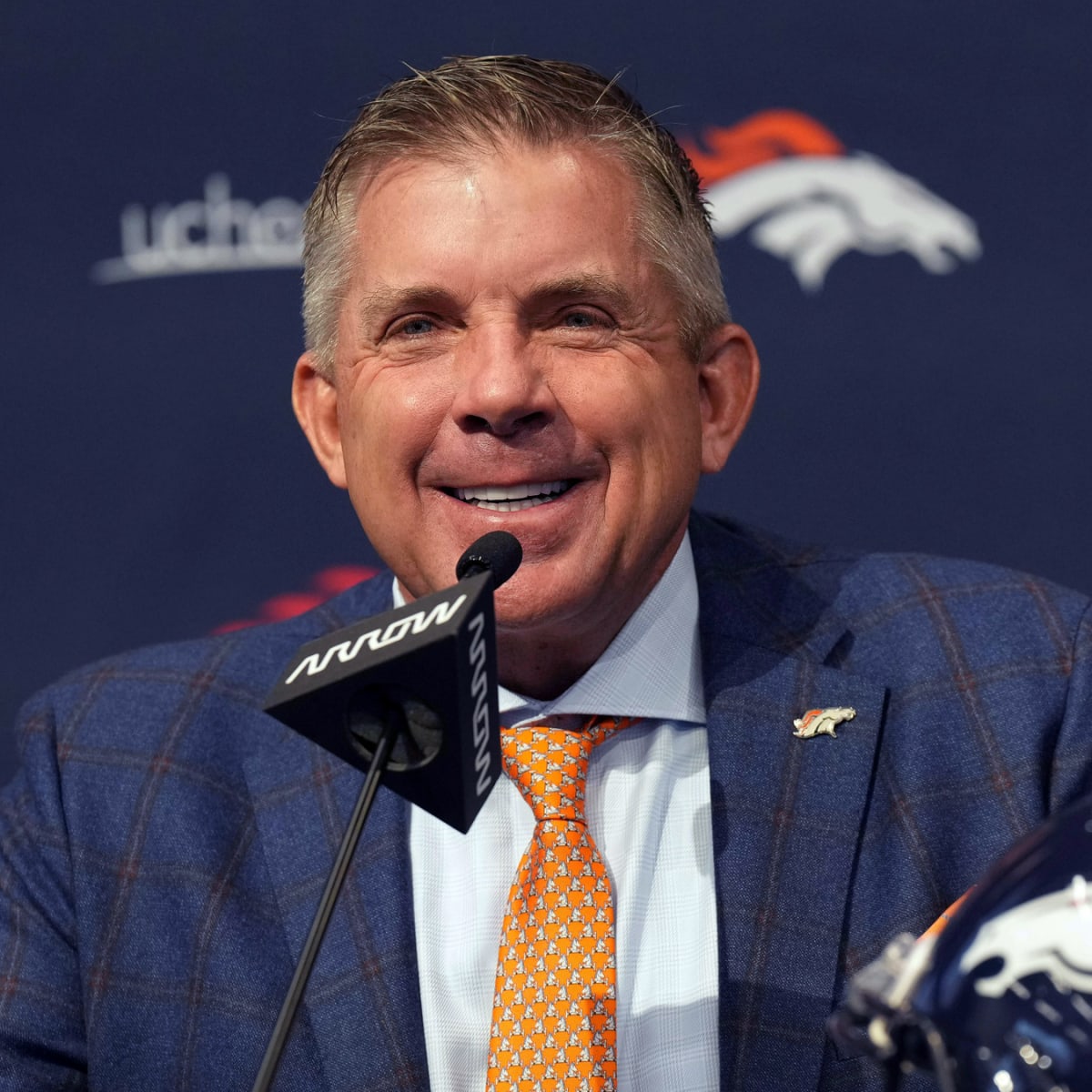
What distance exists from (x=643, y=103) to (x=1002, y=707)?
3.05 feet

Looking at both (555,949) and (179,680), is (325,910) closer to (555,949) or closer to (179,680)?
(555,949)

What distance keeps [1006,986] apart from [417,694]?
1.47 feet

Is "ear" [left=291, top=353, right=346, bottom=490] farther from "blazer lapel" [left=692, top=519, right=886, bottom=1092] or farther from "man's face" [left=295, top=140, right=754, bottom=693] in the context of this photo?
"blazer lapel" [left=692, top=519, right=886, bottom=1092]

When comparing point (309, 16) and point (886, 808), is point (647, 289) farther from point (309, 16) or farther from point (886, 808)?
point (309, 16)

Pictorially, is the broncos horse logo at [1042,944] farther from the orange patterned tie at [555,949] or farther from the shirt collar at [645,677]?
the shirt collar at [645,677]

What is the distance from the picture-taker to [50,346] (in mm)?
2344

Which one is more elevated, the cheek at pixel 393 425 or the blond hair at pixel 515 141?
the blond hair at pixel 515 141

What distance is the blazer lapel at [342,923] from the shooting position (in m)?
1.74

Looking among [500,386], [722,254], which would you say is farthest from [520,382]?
[722,254]

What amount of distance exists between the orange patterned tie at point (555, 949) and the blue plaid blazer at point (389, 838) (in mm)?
126

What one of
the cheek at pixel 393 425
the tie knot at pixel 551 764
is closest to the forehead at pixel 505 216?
the cheek at pixel 393 425

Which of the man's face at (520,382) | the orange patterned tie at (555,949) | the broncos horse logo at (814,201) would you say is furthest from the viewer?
the broncos horse logo at (814,201)

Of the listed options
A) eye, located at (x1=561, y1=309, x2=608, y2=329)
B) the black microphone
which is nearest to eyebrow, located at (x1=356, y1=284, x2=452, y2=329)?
eye, located at (x1=561, y1=309, x2=608, y2=329)

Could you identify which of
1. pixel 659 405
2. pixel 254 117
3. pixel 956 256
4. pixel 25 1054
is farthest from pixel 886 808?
pixel 254 117
